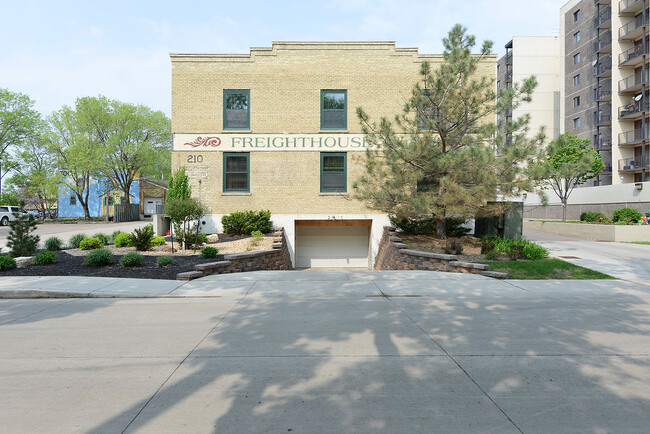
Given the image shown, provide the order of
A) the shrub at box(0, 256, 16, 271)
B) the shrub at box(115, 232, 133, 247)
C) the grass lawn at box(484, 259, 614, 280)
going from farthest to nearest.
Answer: the shrub at box(115, 232, 133, 247)
the grass lawn at box(484, 259, 614, 280)
the shrub at box(0, 256, 16, 271)

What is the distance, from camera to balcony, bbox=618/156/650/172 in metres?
33.2

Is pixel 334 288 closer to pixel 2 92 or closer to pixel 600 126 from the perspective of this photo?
pixel 600 126

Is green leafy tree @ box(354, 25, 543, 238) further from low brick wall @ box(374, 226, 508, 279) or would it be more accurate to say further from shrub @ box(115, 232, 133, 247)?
shrub @ box(115, 232, 133, 247)

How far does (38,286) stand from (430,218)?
1298 centimetres

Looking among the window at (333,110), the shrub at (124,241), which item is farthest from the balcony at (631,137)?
the shrub at (124,241)

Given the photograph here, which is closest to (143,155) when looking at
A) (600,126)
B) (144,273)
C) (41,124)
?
(41,124)

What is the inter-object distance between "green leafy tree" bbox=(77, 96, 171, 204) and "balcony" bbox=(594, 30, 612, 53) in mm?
47737

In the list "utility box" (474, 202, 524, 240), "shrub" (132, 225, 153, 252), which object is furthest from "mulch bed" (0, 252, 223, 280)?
"utility box" (474, 202, 524, 240)

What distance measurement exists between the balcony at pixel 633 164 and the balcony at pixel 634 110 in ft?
12.9

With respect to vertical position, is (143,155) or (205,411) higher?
(143,155)

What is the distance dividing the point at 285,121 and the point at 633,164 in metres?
35.6

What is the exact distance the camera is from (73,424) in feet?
10.3

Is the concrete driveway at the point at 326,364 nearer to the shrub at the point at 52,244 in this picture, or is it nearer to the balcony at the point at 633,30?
the shrub at the point at 52,244

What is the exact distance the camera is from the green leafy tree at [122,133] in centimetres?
3878
